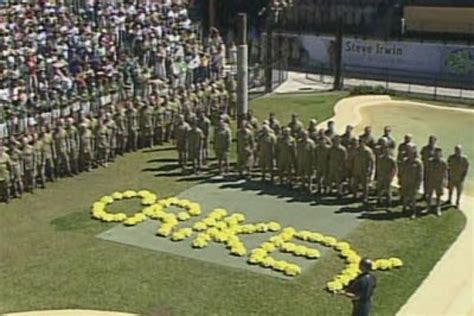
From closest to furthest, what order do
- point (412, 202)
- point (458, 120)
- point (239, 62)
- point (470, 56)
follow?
point (412, 202)
point (239, 62)
point (458, 120)
point (470, 56)

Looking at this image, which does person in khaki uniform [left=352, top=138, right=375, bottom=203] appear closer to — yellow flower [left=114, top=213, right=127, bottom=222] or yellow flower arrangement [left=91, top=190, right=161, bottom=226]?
yellow flower arrangement [left=91, top=190, right=161, bottom=226]

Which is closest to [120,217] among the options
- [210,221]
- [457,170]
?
[210,221]

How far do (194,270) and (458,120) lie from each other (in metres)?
14.3

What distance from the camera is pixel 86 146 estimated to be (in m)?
18.5

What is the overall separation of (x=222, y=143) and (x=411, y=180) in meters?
4.40

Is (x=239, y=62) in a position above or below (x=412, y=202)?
above

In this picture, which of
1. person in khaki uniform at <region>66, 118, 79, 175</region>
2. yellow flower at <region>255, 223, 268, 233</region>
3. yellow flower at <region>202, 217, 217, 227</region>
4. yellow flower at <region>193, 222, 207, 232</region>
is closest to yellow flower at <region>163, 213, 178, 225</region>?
yellow flower at <region>193, 222, 207, 232</region>

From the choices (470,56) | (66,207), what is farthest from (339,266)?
(470,56)

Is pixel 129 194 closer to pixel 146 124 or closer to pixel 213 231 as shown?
pixel 213 231

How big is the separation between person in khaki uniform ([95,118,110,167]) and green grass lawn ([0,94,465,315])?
2.06 m

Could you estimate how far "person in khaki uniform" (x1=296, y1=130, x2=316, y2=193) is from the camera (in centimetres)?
1691

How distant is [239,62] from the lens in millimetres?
21484

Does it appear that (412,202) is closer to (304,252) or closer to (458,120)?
(304,252)

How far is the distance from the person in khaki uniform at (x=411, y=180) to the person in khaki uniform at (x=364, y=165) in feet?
2.18
